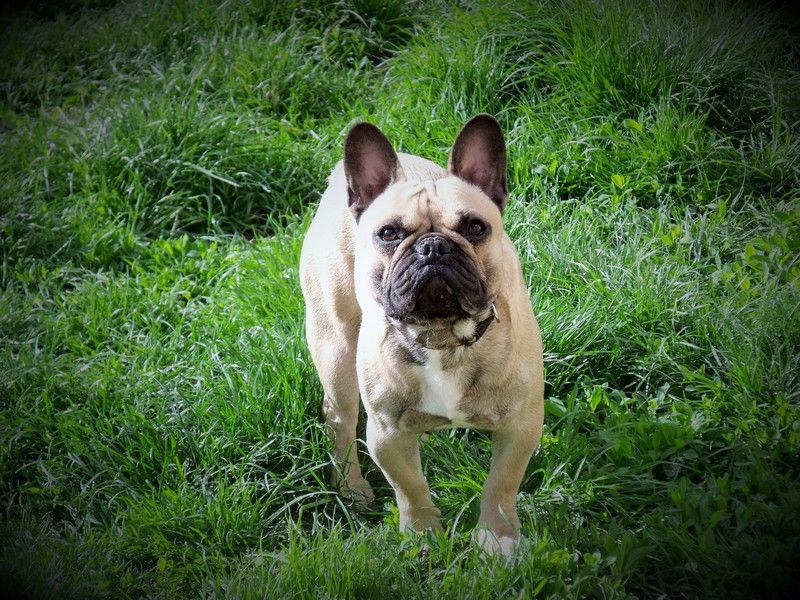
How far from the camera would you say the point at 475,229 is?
3.41 m

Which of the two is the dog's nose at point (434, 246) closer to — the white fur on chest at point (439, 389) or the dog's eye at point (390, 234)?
the dog's eye at point (390, 234)

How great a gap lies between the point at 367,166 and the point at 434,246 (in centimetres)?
62

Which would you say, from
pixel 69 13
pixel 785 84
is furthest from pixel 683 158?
pixel 69 13

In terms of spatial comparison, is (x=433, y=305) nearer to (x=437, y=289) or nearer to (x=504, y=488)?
(x=437, y=289)

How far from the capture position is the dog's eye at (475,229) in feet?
11.2

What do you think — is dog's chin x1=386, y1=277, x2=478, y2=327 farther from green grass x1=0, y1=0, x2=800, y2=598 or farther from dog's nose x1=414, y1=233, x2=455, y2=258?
green grass x1=0, y1=0, x2=800, y2=598

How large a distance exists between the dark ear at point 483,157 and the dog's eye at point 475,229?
300 mm

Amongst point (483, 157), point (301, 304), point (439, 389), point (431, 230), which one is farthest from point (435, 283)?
point (301, 304)

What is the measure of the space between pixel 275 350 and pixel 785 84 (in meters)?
3.16

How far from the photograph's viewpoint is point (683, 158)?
5309 mm

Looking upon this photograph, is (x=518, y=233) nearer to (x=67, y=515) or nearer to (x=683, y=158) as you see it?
(x=683, y=158)

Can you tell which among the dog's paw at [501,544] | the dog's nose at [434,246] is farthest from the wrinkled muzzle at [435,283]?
the dog's paw at [501,544]

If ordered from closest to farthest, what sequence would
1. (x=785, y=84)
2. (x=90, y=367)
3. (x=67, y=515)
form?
1. (x=67, y=515)
2. (x=90, y=367)
3. (x=785, y=84)

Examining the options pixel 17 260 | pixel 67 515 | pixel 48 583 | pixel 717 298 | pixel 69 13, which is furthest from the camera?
pixel 69 13
